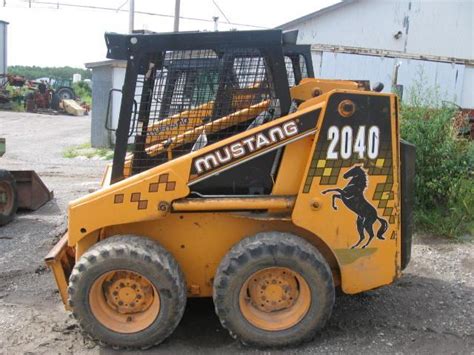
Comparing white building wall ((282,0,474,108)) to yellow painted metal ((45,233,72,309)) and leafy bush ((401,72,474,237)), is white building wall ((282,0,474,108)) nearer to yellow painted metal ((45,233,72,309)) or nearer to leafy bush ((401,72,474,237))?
leafy bush ((401,72,474,237))

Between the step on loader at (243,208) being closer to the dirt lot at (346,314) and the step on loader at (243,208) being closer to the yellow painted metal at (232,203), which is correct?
the yellow painted metal at (232,203)

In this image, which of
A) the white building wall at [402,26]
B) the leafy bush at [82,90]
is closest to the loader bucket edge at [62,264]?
the white building wall at [402,26]

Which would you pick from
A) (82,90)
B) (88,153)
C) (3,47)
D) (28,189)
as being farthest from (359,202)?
(82,90)

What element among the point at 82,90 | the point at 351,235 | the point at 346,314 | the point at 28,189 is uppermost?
the point at 82,90

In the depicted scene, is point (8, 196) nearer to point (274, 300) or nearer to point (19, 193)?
point (19, 193)

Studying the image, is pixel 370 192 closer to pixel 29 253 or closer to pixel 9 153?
pixel 29 253

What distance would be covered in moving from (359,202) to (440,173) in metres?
3.46

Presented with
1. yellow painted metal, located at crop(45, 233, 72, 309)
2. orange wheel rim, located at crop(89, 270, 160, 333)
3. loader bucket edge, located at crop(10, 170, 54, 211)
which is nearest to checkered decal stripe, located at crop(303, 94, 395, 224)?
orange wheel rim, located at crop(89, 270, 160, 333)

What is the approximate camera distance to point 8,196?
7.68 meters

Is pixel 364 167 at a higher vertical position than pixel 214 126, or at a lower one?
lower

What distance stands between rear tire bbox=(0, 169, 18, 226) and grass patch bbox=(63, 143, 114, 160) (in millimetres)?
7582

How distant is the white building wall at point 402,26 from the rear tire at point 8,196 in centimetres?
1237

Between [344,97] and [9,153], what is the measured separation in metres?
Result: 14.4

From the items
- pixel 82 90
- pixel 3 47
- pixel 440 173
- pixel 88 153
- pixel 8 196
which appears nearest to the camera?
pixel 440 173
